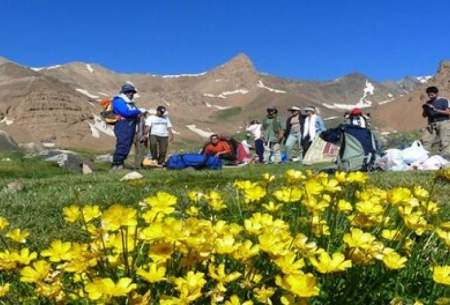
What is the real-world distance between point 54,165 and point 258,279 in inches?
1162

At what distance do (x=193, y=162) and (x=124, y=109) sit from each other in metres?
4.64

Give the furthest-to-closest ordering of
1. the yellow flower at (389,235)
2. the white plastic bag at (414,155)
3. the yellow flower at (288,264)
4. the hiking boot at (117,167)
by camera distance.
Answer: the hiking boot at (117,167)
the white plastic bag at (414,155)
the yellow flower at (389,235)
the yellow flower at (288,264)

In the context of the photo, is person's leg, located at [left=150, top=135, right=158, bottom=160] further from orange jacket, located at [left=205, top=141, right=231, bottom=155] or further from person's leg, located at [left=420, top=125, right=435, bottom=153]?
person's leg, located at [left=420, top=125, right=435, bottom=153]

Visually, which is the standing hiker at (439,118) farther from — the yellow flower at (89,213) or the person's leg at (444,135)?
the yellow flower at (89,213)

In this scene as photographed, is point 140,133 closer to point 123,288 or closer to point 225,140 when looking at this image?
point 225,140

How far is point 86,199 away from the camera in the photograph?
11.8 meters

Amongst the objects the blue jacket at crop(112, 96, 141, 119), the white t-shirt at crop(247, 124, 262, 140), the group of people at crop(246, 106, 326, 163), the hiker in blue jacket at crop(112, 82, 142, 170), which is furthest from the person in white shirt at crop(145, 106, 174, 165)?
the white t-shirt at crop(247, 124, 262, 140)

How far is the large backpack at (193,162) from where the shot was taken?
24684mm

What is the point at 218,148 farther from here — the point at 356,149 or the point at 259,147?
the point at 356,149

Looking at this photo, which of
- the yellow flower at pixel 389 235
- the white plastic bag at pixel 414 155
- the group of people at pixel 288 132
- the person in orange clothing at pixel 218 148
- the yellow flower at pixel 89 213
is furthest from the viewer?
the person in orange clothing at pixel 218 148

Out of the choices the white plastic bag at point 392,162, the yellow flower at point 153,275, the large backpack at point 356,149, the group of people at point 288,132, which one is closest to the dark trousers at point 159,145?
the group of people at point 288,132

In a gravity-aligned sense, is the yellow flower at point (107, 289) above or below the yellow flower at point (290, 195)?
below

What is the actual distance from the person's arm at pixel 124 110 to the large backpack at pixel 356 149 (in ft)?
21.9

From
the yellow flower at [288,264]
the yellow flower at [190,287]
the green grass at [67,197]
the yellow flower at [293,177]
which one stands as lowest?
the green grass at [67,197]
